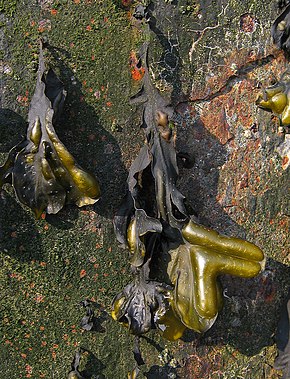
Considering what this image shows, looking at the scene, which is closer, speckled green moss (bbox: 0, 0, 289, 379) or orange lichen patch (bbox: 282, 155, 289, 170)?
speckled green moss (bbox: 0, 0, 289, 379)

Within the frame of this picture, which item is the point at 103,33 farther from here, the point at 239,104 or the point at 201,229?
the point at 201,229

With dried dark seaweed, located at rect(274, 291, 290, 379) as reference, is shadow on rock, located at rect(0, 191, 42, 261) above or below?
above

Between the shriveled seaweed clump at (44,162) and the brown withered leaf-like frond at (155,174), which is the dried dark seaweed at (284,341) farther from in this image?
the shriveled seaweed clump at (44,162)

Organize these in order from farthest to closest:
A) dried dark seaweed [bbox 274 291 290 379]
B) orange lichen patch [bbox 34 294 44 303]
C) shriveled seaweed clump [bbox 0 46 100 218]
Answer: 1. dried dark seaweed [bbox 274 291 290 379]
2. orange lichen patch [bbox 34 294 44 303]
3. shriveled seaweed clump [bbox 0 46 100 218]

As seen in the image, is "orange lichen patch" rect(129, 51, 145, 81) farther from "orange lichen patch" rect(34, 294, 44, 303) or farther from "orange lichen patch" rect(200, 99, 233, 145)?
"orange lichen patch" rect(34, 294, 44, 303)

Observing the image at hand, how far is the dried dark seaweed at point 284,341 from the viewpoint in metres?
1.29

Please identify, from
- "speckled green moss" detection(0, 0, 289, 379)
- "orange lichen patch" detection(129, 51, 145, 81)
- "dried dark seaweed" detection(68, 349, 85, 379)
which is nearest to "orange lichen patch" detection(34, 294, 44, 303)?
"speckled green moss" detection(0, 0, 289, 379)

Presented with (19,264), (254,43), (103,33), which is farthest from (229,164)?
(19,264)

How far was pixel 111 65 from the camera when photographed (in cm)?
110

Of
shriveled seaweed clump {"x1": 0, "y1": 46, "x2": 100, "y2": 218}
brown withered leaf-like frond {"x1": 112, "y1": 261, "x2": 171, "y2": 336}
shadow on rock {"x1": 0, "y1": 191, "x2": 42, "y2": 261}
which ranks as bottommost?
brown withered leaf-like frond {"x1": 112, "y1": 261, "x2": 171, "y2": 336}

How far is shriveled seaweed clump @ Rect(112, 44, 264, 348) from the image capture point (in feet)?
3.49

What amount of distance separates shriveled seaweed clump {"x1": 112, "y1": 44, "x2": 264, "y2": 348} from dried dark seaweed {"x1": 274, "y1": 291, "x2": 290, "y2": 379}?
27cm

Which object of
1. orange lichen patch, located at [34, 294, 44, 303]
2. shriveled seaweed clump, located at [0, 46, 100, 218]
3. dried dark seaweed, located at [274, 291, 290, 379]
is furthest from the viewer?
dried dark seaweed, located at [274, 291, 290, 379]

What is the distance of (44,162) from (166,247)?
0.99 ft
